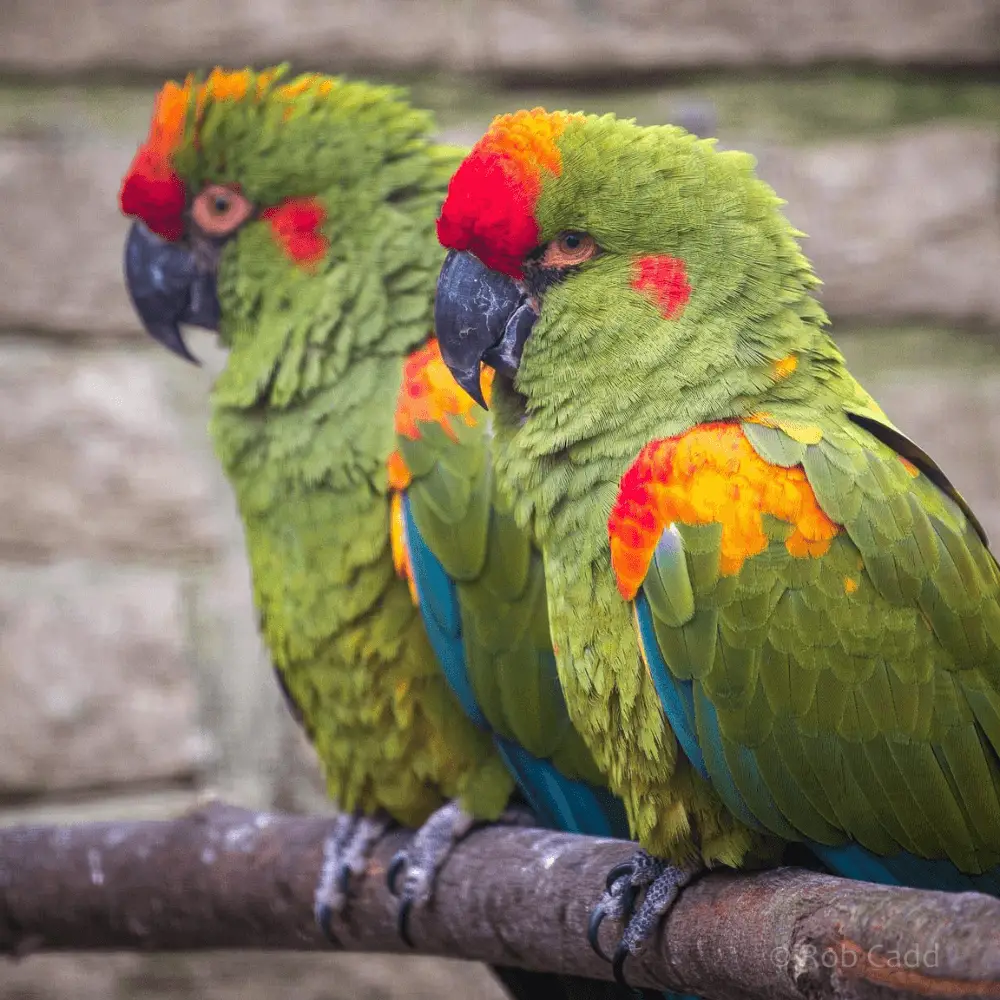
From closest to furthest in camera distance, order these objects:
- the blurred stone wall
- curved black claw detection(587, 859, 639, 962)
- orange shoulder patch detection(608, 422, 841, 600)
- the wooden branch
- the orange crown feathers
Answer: the wooden branch
orange shoulder patch detection(608, 422, 841, 600)
curved black claw detection(587, 859, 639, 962)
the orange crown feathers
the blurred stone wall

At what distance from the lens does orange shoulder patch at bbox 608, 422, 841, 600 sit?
90cm

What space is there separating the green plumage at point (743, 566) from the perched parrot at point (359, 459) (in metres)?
0.15

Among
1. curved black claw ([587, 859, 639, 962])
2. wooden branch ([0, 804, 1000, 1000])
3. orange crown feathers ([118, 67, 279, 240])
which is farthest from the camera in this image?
orange crown feathers ([118, 67, 279, 240])

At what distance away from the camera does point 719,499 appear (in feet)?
2.97

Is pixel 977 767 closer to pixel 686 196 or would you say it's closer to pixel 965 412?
pixel 686 196

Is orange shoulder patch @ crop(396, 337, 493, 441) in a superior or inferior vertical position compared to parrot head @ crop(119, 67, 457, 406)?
inferior

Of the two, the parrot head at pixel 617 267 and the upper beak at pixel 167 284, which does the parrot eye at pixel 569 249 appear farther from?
the upper beak at pixel 167 284

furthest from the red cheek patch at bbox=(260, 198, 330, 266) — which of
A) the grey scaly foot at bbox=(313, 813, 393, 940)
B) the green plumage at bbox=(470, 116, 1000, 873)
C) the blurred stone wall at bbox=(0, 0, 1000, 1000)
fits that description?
the grey scaly foot at bbox=(313, 813, 393, 940)

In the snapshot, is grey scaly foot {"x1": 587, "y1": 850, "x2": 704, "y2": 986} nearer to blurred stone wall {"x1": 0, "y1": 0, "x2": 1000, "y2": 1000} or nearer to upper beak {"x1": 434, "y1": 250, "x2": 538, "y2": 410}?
upper beak {"x1": 434, "y1": 250, "x2": 538, "y2": 410}

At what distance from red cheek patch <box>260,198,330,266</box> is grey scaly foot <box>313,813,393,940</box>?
56cm

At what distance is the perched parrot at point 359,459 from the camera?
1.17 meters

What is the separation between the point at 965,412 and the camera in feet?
5.42

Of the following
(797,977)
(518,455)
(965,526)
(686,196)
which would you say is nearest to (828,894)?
(797,977)

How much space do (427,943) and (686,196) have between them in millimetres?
719
